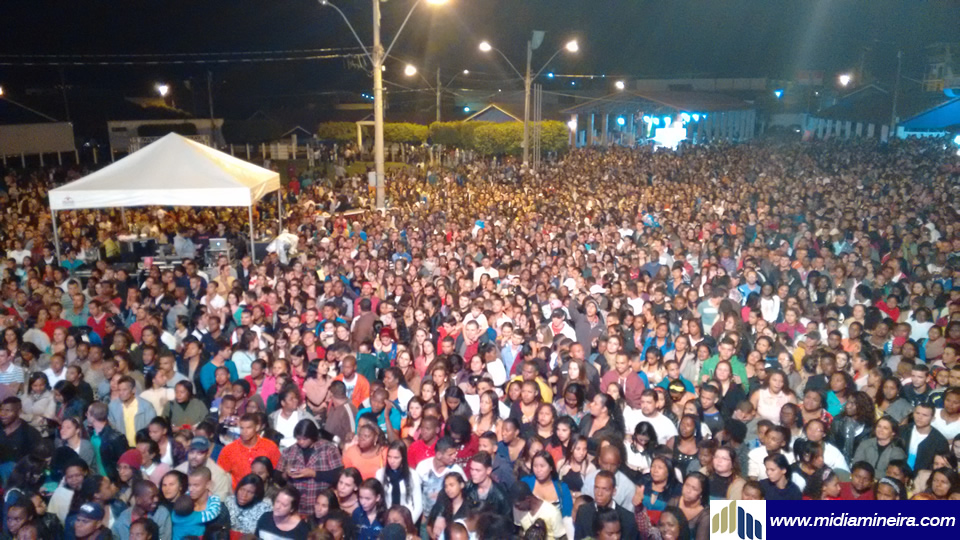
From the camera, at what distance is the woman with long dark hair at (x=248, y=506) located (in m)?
4.12

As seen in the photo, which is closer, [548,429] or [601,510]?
[601,510]

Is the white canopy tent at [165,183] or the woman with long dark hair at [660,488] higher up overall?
the white canopy tent at [165,183]

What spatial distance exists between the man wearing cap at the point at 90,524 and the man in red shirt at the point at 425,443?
1761 mm

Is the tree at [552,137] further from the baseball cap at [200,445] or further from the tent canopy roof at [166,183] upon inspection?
the baseball cap at [200,445]

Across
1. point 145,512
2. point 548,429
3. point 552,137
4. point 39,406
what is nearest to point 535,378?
point 548,429

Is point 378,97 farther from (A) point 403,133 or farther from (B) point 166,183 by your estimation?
(A) point 403,133

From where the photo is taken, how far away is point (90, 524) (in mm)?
3883

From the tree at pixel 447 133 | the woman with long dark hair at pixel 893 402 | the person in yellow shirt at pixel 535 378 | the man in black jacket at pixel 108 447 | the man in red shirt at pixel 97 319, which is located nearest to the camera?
the man in black jacket at pixel 108 447

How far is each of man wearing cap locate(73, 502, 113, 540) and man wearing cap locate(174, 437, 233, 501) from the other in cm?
56

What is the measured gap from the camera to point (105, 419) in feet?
17.1

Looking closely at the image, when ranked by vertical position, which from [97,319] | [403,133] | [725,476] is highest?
[403,133]

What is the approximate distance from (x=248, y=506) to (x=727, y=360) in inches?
153

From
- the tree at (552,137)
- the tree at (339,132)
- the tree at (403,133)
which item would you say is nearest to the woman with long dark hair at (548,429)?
the tree at (552,137)

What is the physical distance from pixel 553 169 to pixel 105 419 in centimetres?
1755
